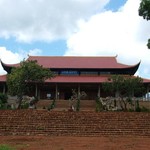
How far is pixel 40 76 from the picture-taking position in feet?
119

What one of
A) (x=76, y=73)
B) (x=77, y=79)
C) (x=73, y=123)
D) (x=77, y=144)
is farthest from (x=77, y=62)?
(x=77, y=144)

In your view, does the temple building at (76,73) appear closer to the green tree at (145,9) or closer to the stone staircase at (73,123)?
the stone staircase at (73,123)

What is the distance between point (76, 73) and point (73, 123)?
25.8m

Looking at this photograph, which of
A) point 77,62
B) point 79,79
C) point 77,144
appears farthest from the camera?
point 77,62

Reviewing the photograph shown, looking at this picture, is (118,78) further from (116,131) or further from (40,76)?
(116,131)

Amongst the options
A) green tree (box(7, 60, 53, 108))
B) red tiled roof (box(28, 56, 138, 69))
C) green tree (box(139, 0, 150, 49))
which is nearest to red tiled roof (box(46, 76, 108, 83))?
red tiled roof (box(28, 56, 138, 69))

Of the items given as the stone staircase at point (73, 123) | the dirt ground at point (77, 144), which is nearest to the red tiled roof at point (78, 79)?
the stone staircase at point (73, 123)

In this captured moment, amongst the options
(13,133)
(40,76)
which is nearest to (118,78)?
(40,76)

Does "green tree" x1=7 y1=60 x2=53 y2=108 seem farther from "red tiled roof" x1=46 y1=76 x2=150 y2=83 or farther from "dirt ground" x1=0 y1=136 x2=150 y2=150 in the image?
"dirt ground" x1=0 y1=136 x2=150 y2=150

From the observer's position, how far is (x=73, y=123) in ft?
77.7

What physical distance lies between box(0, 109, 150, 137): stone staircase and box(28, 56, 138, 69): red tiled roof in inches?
932

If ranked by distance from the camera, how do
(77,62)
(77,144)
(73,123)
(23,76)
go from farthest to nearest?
(77,62)
(23,76)
(73,123)
(77,144)

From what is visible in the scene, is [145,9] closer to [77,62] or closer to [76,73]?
[76,73]

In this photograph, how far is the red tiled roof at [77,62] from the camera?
161 ft
